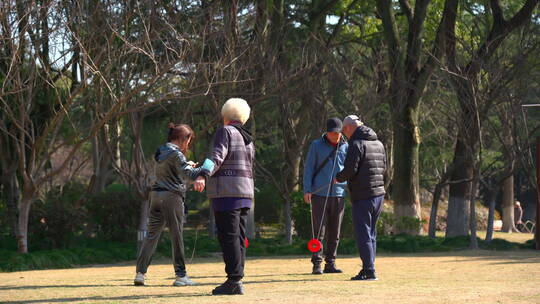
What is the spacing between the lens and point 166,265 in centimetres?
1594

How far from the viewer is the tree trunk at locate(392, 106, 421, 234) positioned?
23125 mm

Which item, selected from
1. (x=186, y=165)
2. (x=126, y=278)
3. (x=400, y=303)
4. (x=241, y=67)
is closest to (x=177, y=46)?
(x=241, y=67)

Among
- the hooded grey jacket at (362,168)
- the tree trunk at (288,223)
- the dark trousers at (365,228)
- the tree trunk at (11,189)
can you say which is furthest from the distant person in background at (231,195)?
the tree trunk at (11,189)

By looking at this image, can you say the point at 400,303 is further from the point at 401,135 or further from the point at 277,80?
the point at 401,135

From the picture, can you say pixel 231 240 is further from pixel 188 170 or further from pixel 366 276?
pixel 366 276

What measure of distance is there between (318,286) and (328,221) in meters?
2.20

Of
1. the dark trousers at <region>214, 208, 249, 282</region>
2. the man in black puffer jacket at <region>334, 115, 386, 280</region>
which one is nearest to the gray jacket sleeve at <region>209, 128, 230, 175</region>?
the dark trousers at <region>214, 208, 249, 282</region>

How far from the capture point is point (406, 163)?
23453 millimetres

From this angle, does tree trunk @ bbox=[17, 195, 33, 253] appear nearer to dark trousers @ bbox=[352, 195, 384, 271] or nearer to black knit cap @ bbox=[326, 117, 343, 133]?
black knit cap @ bbox=[326, 117, 343, 133]

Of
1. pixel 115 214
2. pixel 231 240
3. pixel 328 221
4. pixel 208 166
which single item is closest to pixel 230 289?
pixel 231 240

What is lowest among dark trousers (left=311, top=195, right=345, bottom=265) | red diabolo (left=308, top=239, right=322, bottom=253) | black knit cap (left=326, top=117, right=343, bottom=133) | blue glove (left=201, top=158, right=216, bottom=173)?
red diabolo (left=308, top=239, right=322, bottom=253)

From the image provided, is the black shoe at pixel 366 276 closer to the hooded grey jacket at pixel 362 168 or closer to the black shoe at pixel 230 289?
the hooded grey jacket at pixel 362 168

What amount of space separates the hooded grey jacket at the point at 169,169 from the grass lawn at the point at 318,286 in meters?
1.02

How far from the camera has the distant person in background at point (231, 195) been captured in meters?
8.91
